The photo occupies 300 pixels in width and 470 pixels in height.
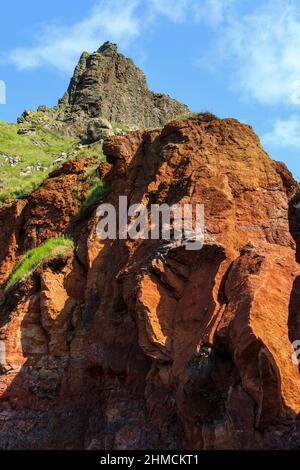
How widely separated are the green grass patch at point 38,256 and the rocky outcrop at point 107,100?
96.9 feet

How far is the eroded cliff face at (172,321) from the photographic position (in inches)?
297

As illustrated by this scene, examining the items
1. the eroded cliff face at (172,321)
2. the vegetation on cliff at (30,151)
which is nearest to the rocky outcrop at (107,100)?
the vegetation on cliff at (30,151)

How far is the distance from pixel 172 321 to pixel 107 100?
41.2m

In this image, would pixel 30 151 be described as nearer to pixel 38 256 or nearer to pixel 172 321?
pixel 38 256

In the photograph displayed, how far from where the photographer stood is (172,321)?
8.98 meters

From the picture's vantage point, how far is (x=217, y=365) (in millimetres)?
7949

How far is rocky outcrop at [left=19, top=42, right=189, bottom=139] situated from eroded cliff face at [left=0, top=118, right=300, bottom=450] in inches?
1235

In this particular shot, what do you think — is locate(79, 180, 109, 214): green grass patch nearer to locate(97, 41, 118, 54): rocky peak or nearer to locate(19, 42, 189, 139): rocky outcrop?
locate(19, 42, 189, 139): rocky outcrop

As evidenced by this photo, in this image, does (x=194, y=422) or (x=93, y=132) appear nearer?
(x=194, y=422)

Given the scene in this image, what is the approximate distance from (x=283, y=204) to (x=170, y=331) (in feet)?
11.4

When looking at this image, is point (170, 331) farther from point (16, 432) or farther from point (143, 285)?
point (16, 432)

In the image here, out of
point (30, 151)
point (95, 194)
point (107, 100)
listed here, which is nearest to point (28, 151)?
point (30, 151)

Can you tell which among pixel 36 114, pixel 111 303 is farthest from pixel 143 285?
pixel 36 114

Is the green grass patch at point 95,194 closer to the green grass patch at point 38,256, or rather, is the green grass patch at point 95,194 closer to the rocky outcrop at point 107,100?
the green grass patch at point 38,256
